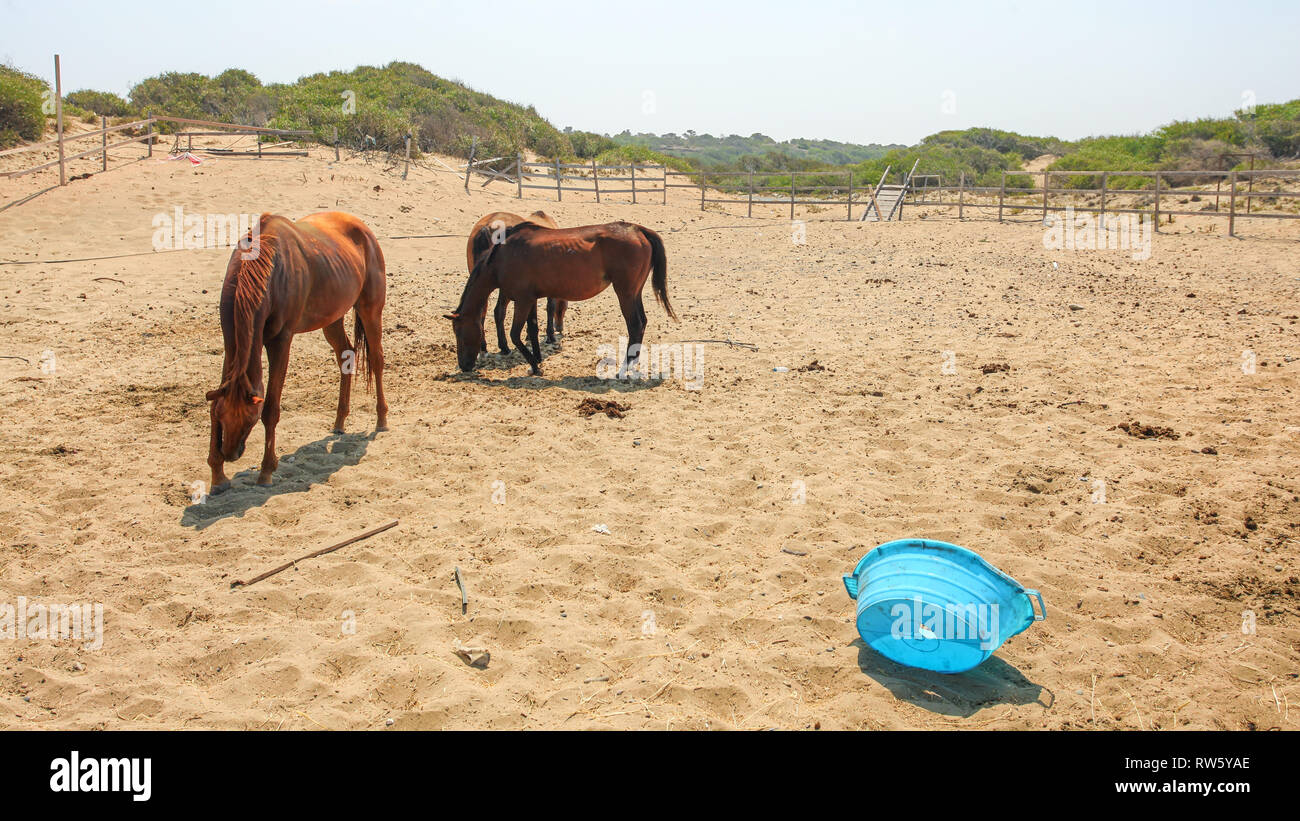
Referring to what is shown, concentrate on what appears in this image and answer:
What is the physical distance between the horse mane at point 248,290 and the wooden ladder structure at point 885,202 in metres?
19.4

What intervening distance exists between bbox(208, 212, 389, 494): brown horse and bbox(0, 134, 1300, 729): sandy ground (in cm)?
40

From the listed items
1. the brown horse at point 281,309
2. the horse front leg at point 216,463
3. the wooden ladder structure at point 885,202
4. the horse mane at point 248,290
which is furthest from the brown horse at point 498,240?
the wooden ladder structure at point 885,202

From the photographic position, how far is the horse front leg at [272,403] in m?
5.37

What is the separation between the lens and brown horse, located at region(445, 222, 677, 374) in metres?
8.11

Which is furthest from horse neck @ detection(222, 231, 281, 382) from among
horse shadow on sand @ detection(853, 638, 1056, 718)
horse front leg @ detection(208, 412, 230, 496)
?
horse shadow on sand @ detection(853, 638, 1056, 718)

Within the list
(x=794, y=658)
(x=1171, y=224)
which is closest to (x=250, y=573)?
(x=794, y=658)

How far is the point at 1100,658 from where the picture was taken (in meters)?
3.50

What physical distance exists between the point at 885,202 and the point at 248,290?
22864 mm

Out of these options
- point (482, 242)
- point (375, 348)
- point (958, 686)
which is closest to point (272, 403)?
point (375, 348)

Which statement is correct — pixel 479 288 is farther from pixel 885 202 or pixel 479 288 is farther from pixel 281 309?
pixel 885 202

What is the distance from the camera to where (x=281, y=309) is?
17.4 feet

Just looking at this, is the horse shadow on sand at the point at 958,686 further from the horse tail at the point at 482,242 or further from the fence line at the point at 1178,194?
the fence line at the point at 1178,194
